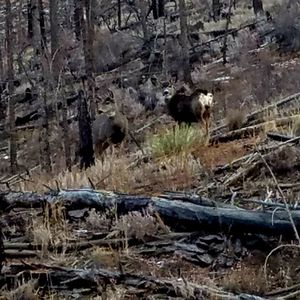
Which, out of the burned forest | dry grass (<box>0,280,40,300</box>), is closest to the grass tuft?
the burned forest

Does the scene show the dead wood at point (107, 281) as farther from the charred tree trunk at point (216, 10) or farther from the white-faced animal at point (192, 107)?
the charred tree trunk at point (216, 10)

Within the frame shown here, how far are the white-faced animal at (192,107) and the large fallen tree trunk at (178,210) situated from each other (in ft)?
15.3

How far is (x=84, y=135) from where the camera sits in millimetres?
11945

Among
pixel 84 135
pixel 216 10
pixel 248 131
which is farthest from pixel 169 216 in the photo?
pixel 216 10

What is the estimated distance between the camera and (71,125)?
21.7 meters

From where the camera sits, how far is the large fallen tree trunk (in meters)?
5.04

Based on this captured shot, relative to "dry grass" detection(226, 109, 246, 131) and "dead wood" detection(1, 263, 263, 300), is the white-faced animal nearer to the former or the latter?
"dry grass" detection(226, 109, 246, 131)

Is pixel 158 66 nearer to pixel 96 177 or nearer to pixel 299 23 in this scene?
pixel 299 23

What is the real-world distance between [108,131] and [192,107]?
2.08 metres

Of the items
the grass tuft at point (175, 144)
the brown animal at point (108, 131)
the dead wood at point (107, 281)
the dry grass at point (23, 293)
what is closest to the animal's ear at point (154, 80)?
the brown animal at point (108, 131)

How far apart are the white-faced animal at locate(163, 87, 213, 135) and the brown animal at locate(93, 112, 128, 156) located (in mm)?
1361

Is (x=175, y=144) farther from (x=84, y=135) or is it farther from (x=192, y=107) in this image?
(x=84, y=135)

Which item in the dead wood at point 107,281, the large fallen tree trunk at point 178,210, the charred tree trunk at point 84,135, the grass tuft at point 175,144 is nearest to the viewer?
the dead wood at point 107,281

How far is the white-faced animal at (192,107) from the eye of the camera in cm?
1108
